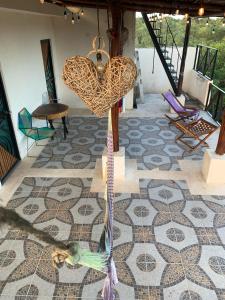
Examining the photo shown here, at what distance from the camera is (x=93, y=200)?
3721 millimetres

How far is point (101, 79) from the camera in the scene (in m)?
1.75

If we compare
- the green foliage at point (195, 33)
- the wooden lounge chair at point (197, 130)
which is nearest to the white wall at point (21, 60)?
the wooden lounge chair at point (197, 130)

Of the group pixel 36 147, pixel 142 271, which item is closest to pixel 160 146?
pixel 36 147

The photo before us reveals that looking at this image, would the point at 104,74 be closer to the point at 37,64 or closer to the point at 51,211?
the point at 51,211

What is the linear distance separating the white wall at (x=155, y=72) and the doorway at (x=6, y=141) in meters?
6.22

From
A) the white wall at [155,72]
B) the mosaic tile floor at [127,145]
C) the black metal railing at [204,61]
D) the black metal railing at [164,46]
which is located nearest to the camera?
the mosaic tile floor at [127,145]

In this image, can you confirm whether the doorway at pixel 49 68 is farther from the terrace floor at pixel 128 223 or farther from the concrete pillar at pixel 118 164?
the concrete pillar at pixel 118 164

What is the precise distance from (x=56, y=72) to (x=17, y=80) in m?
2.51

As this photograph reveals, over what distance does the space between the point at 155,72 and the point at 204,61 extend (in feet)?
6.05

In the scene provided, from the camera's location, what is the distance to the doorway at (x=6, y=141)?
4.18 meters

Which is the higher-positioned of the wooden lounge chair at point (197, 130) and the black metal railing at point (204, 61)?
the black metal railing at point (204, 61)

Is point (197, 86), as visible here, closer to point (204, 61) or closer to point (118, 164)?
point (204, 61)

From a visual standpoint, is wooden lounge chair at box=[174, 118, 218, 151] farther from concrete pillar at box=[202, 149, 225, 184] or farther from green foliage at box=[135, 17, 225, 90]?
green foliage at box=[135, 17, 225, 90]

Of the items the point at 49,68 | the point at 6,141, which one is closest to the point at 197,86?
the point at 49,68
